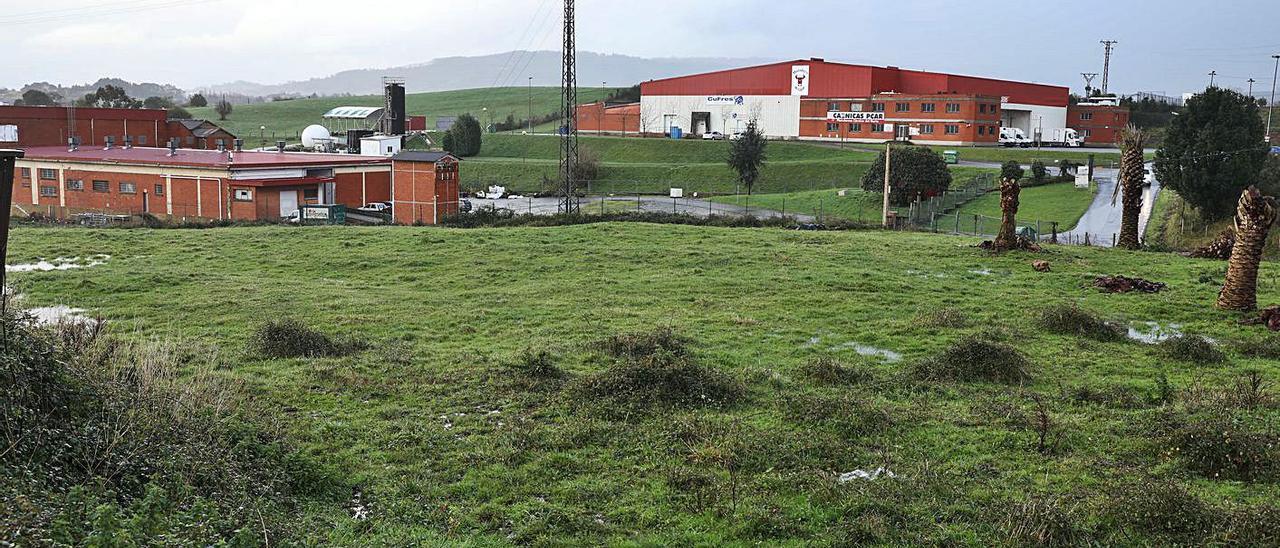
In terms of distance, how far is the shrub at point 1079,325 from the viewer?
55.2ft

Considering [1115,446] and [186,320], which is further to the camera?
[186,320]

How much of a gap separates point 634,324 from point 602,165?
2389 inches

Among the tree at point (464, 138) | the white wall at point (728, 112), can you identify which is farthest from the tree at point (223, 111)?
the white wall at point (728, 112)

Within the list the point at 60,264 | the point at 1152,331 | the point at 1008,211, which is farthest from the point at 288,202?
the point at 1152,331

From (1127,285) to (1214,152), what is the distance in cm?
2178

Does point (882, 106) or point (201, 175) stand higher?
point (882, 106)

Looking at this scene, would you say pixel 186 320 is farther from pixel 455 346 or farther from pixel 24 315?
pixel 24 315

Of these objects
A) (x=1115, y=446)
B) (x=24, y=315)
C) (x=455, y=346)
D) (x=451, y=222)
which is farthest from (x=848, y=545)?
(x=451, y=222)

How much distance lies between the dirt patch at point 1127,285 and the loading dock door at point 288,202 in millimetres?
37461

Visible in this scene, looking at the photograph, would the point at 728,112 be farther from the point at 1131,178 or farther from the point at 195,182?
the point at 1131,178

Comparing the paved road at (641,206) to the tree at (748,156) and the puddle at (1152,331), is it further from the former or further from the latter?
the puddle at (1152,331)

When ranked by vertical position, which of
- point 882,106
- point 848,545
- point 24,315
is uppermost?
point 882,106

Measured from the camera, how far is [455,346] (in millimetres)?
16281

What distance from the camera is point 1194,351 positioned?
Answer: 15.3 meters
